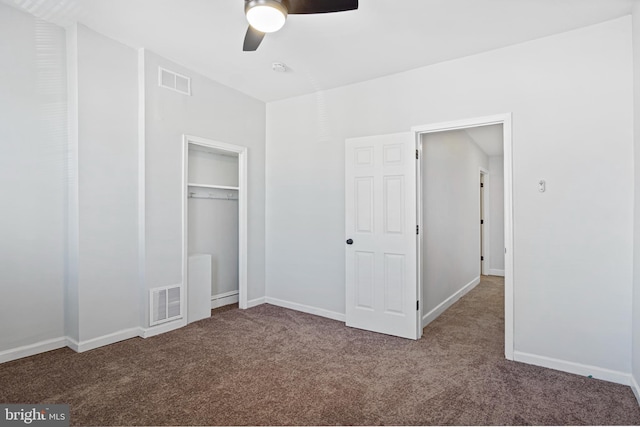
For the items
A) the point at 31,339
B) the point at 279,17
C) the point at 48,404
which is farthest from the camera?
the point at 31,339

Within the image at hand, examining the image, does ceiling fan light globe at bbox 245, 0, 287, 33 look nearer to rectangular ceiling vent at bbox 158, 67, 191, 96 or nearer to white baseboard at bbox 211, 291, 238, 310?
rectangular ceiling vent at bbox 158, 67, 191, 96

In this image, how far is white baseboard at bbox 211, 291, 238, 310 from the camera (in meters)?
4.43

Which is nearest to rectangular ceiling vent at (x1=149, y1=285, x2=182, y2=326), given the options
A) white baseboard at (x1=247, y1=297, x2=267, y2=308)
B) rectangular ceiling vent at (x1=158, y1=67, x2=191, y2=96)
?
white baseboard at (x1=247, y1=297, x2=267, y2=308)

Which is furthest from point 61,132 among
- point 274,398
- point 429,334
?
point 429,334

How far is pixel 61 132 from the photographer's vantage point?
3.01 meters

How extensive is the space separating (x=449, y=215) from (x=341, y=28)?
2908mm

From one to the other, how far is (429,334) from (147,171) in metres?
3.33

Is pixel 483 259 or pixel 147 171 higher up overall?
pixel 147 171

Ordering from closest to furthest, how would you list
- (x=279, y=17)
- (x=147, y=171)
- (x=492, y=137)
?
(x=279, y=17) < (x=147, y=171) < (x=492, y=137)

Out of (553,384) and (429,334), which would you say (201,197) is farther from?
(553,384)

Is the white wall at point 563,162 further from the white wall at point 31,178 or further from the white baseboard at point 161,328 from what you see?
the white wall at point 31,178

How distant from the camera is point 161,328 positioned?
3.45 metres

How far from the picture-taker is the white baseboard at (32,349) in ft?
8.95

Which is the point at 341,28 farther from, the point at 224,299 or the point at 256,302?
the point at 224,299
